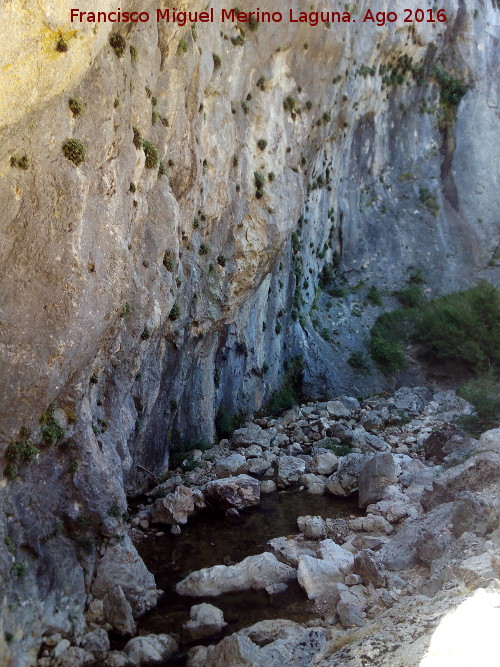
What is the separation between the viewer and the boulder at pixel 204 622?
41.8 feet

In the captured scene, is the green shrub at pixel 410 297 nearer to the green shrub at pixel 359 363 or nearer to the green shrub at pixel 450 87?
the green shrub at pixel 359 363

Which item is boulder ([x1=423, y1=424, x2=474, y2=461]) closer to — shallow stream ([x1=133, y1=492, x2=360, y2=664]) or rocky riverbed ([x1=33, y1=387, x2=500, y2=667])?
rocky riverbed ([x1=33, y1=387, x2=500, y2=667])

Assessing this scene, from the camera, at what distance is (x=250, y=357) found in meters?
30.1

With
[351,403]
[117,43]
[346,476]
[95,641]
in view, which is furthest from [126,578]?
[351,403]

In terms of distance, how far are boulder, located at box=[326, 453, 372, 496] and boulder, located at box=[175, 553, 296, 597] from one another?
628 cm

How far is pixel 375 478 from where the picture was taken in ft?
67.2

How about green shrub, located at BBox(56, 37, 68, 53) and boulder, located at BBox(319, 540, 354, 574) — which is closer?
green shrub, located at BBox(56, 37, 68, 53)

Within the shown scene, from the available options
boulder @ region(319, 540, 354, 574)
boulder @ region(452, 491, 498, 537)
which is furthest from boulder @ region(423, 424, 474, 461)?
boulder @ region(319, 540, 354, 574)

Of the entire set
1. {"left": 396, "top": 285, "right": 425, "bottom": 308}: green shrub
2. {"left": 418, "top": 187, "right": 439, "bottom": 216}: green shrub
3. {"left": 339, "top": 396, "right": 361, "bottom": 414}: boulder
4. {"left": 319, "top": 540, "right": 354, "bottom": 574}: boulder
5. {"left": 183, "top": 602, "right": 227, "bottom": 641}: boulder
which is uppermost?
{"left": 418, "top": 187, "right": 439, "bottom": 216}: green shrub

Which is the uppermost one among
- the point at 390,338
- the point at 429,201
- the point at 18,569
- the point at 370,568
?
the point at 429,201

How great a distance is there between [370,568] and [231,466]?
9170mm

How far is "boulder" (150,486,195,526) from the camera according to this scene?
1856 cm

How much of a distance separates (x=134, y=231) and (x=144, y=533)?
326 inches

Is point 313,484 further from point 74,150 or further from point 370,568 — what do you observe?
point 74,150
